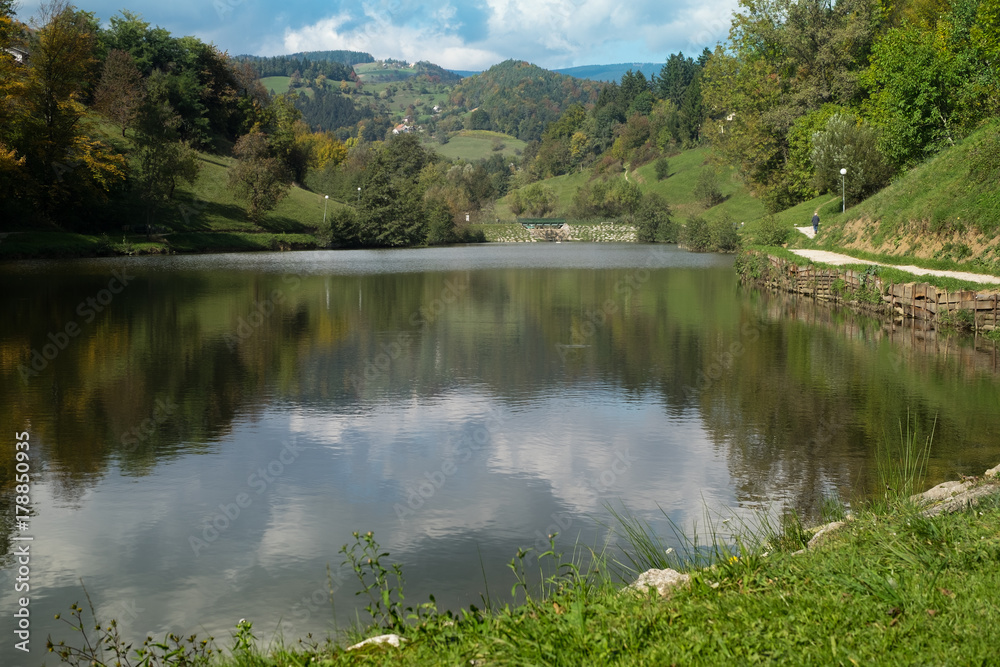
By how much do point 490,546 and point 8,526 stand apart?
15.8ft

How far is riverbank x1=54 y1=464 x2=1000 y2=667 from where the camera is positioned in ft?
14.5

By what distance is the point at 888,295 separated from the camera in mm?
24797

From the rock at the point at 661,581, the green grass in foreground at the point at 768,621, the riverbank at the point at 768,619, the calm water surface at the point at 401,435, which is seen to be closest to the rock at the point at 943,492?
the calm water surface at the point at 401,435

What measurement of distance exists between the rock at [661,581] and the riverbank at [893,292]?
1747cm

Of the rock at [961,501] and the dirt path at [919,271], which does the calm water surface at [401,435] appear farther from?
the dirt path at [919,271]

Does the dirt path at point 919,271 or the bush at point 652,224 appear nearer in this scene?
the dirt path at point 919,271

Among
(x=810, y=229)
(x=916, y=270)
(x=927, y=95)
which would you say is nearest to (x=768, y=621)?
(x=916, y=270)

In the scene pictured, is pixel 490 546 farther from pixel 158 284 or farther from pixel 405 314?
pixel 158 284

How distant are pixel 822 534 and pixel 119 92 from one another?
262 ft

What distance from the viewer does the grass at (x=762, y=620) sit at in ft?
14.5

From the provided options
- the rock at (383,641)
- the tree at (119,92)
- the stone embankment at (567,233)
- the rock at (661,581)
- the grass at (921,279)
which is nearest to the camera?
the rock at (383,641)

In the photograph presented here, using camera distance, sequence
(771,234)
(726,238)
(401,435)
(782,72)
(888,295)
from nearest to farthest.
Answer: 1. (401,435)
2. (888,295)
3. (771,234)
4. (782,72)
5. (726,238)

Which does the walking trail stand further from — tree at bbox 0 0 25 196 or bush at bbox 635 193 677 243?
bush at bbox 635 193 677 243

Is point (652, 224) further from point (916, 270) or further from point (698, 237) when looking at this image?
point (916, 270)
